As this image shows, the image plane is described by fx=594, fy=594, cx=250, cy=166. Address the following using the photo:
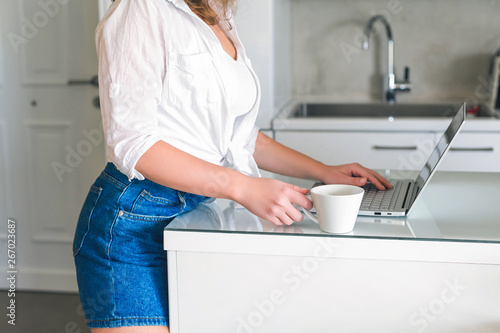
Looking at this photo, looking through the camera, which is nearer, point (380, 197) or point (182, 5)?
point (182, 5)

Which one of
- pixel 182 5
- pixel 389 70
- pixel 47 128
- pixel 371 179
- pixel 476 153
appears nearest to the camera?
pixel 182 5

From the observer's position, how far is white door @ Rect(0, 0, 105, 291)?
101 inches

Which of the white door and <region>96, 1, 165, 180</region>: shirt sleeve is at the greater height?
<region>96, 1, 165, 180</region>: shirt sleeve

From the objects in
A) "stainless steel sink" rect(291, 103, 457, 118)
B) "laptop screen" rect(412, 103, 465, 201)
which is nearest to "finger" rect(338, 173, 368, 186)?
"laptop screen" rect(412, 103, 465, 201)

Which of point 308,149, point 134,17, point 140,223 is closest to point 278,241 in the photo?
point 140,223

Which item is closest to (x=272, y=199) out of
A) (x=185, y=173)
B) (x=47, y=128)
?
(x=185, y=173)

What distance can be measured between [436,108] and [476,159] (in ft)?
1.93

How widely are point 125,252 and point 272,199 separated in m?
0.29

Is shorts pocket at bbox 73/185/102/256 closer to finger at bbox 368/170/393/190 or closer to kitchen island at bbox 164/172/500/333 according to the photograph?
kitchen island at bbox 164/172/500/333

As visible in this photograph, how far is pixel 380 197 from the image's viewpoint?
3.85ft

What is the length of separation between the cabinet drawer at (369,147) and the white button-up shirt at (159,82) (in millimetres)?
1341

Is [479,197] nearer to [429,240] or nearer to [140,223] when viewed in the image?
[429,240]

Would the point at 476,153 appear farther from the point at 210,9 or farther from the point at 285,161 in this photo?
the point at 210,9

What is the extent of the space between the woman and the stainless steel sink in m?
1.74
